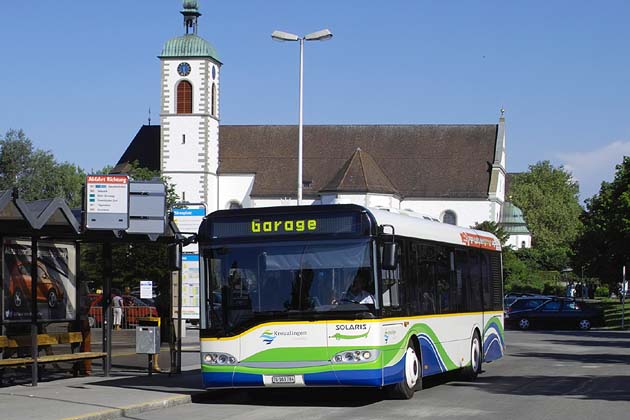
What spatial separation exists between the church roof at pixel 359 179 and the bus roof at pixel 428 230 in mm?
69171

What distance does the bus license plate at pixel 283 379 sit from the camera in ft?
50.0

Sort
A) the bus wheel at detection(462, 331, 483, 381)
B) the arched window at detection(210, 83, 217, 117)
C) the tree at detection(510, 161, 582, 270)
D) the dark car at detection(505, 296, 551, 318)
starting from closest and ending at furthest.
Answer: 1. the bus wheel at detection(462, 331, 483, 381)
2. the dark car at detection(505, 296, 551, 318)
3. the arched window at detection(210, 83, 217, 117)
4. the tree at detection(510, 161, 582, 270)

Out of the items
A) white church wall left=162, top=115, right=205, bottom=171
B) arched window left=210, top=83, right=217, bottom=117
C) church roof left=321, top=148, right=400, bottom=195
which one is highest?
arched window left=210, top=83, right=217, bottom=117

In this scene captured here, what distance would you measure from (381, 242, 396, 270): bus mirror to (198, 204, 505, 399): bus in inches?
0.5

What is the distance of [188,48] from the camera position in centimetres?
8975

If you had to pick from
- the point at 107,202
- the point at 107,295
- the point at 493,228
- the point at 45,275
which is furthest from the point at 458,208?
the point at 107,202

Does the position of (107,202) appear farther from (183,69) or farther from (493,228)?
(493,228)

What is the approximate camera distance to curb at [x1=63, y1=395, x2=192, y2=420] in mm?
13719

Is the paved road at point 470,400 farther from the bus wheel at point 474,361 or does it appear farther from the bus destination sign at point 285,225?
the bus destination sign at point 285,225

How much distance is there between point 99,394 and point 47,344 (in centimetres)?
323

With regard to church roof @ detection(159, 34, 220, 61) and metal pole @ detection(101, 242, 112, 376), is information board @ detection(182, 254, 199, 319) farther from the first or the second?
church roof @ detection(159, 34, 220, 61)

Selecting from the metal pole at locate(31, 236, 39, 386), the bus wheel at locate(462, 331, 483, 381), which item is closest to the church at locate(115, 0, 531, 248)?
the bus wheel at locate(462, 331, 483, 381)

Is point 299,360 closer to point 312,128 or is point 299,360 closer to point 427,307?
point 427,307

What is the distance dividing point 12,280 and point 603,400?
946 cm
